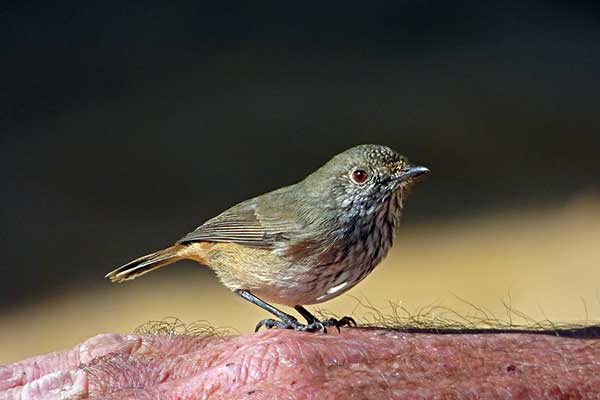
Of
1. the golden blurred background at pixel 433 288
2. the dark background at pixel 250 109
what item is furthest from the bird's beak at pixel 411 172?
the dark background at pixel 250 109

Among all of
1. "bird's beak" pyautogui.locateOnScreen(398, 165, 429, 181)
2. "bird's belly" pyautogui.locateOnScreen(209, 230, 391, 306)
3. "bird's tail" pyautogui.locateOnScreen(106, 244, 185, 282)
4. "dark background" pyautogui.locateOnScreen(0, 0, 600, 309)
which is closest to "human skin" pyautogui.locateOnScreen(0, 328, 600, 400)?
"bird's belly" pyautogui.locateOnScreen(209, 230, 391, 306)

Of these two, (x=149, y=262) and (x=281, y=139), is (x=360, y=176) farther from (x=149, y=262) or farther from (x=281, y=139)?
(x=281, y=139)

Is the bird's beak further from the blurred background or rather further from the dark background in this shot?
the dark background

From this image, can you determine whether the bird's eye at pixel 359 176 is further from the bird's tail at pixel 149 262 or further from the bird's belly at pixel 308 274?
the bird's tail at pixel 149 262

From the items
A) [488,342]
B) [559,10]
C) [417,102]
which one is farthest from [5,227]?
[559,10]

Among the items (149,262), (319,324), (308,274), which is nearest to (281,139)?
(149,262)
